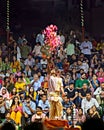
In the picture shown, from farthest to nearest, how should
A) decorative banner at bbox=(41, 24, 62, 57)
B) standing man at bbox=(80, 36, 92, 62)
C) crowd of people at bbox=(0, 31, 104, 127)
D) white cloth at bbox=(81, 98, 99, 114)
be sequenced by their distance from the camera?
standing man at bbox=(80, 36, 92, 62), decorative banner at bbox=(41, 24, 62, 57), white cloth at bbox=(81, 98, 99, 114), crowd of people at bbox=(0, 31, 104, 127)

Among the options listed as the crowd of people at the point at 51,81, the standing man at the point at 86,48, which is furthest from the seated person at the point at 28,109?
the standing man at the point at 86,48

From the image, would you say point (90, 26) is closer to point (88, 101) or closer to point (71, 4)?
point (71, 4)

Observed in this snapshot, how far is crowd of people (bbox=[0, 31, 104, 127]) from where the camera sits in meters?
12.5

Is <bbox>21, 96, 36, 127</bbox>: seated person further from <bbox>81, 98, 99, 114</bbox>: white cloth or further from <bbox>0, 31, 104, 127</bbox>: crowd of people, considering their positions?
<bbox>81, 98, 99, 114</bbox>: white cloth

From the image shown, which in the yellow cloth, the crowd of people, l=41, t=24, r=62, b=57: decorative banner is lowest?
the yellow cloth

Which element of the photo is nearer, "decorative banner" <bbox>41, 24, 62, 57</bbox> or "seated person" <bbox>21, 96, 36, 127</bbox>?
"seated person" <bbox>21, 96, 36, 127</bbox>

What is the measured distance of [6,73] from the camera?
16094mm

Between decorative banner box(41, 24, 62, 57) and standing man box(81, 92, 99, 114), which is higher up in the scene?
decorative banner box(41, 24, 62, 57)

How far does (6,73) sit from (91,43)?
423cm

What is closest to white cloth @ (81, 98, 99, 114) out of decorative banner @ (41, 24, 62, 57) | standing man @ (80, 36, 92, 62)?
decorative banner @ (41, 24, 62, 57)

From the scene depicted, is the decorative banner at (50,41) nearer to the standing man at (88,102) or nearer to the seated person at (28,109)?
the seated person at (28,109)

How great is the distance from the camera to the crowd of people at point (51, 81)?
12.5m

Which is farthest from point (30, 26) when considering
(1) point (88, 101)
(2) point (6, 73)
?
(1) point (88, 101)

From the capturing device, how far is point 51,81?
12.5 m
